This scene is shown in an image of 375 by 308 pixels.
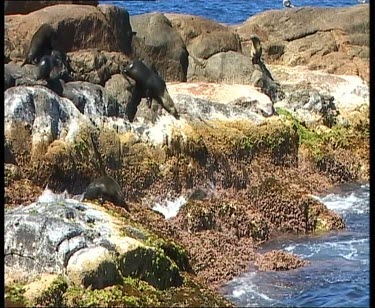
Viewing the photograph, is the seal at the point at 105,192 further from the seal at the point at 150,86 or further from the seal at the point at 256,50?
the seal at the point at 256,50

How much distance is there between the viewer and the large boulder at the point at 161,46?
18922mm

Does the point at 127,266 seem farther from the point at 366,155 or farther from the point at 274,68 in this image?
the point at 274,68

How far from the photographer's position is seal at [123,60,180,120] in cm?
1520

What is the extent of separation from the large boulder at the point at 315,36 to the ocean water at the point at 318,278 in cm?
770

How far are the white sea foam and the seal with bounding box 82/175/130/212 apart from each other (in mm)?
1374

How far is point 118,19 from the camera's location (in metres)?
18.0

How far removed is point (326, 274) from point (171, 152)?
4.39 meters

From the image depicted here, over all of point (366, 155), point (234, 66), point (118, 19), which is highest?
point (118, 19)

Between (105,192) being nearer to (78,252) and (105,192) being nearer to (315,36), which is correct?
(78,252)

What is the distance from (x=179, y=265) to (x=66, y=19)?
26.1 ft

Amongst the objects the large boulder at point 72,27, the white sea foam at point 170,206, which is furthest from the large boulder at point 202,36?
the white sea foam at point 170,206

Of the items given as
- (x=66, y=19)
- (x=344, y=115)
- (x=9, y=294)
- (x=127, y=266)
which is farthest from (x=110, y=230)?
(x=344, y=115)

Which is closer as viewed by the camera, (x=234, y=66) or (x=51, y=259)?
(x=51, y=259)

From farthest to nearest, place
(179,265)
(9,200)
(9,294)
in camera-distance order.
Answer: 1. (9,200)
2. (179,265)
3. (9,294)
